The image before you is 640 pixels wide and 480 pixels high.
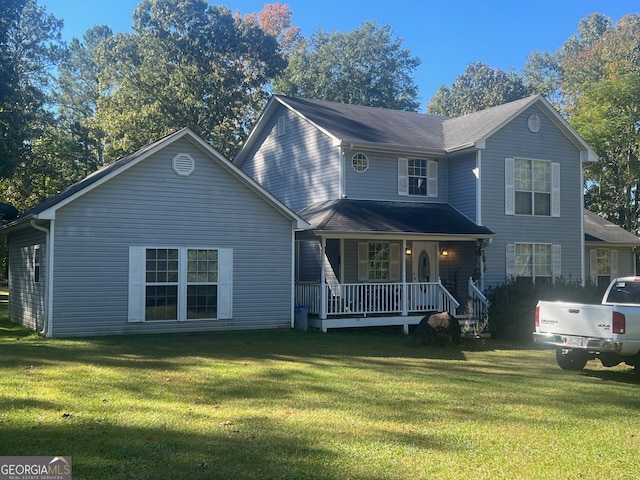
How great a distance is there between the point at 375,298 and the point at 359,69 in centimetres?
2987

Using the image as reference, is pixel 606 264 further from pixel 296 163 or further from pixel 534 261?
pixel 296 163

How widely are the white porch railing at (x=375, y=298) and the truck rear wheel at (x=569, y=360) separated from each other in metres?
6.25

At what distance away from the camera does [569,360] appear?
11102 millimetres

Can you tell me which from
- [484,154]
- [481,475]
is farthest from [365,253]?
[481,475]

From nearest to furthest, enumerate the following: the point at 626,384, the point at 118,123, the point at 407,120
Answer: the point at 626,384
the point at 407,120
the point at 118,123

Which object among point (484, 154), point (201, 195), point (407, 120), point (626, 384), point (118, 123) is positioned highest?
point (118, 123)

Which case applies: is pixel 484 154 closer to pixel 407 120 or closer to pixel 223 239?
pixel 407 120

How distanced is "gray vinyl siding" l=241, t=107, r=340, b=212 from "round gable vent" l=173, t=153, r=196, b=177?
5.24 meters

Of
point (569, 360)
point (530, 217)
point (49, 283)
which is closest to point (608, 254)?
point (530, 217)

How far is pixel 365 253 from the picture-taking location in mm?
19422

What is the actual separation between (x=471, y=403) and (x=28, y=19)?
29.0 meters

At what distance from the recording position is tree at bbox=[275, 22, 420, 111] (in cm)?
4166

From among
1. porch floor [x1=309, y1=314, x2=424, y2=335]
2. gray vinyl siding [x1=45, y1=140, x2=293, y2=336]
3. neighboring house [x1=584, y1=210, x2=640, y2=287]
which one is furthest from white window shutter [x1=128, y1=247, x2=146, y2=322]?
neighboring house [x1=584, y1=210, x2=640, y2=287]

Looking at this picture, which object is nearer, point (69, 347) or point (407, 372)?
point (407, 372)
